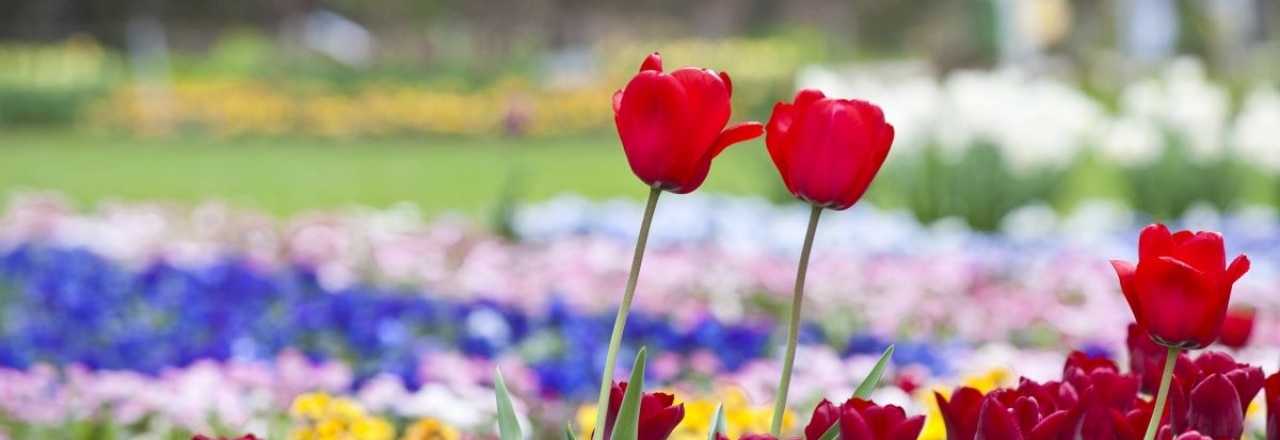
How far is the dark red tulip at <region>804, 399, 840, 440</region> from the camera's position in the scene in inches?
45.5

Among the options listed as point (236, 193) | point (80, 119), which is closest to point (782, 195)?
point (236, 193)

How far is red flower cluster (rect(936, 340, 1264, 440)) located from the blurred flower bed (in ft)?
1.02

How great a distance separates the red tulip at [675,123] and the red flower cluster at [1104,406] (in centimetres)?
25

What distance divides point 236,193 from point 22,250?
491 cm

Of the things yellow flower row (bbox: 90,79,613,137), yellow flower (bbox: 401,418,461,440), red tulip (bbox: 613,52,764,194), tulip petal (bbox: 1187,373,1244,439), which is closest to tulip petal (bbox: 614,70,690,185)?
red tulip (bbox: 613,52,764,194)

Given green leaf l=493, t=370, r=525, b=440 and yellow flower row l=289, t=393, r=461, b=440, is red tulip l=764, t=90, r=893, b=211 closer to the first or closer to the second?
green leaf l=493, t=370, r=525, b=440

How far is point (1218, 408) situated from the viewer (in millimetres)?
1219

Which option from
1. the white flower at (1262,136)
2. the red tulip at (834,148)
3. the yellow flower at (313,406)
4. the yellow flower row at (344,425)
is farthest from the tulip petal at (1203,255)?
the white flower at (1262,136)

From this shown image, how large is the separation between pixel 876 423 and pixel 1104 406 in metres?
0.31

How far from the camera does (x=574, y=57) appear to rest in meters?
27.5

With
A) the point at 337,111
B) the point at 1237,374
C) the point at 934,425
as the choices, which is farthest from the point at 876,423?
the point at 337,111

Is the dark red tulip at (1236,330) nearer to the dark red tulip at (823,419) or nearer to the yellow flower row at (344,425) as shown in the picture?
the dark red tulip at (823,419)

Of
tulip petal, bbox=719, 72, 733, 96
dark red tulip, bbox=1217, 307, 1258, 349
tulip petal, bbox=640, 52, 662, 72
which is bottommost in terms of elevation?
dark red tulip, bbox=1217, 307, 1258, 349

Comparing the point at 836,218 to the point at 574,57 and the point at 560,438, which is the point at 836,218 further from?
the point at 574,57
